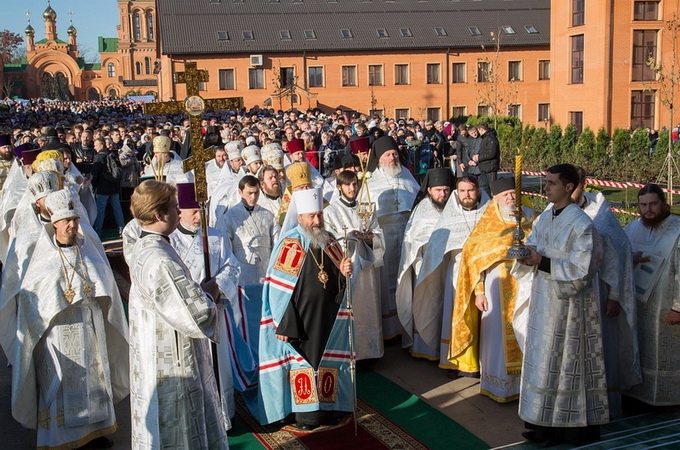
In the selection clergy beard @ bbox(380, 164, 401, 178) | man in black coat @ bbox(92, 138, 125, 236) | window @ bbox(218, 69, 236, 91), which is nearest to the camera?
clergy beard @ bbox(380, 164, 401, 178)

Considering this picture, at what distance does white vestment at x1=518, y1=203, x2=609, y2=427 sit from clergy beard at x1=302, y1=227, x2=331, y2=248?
5.15ft

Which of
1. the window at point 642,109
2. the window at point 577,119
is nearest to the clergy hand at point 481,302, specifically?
the window at point 642,109

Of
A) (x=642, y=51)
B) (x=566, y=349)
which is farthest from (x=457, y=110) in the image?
(x=566, y=349)

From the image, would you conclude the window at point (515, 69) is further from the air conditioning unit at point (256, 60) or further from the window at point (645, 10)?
the window at point (645, 10)

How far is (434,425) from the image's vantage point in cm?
627

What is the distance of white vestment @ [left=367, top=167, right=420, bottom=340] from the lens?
8555 millimetres

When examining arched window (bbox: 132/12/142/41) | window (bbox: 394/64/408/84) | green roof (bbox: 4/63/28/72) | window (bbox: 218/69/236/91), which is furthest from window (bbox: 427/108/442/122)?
green roof (bbox: 4/63/28/72)

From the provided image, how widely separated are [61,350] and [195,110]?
1.99 metres

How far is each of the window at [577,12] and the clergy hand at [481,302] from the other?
28492 millimetres

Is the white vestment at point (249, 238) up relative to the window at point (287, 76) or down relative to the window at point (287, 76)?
down

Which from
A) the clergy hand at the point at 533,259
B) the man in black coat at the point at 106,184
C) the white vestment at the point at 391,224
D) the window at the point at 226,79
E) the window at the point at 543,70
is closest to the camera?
the clergy hand at the point at 533,259

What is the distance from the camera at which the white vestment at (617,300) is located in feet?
19.6

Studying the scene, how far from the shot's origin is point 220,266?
6.22 meters

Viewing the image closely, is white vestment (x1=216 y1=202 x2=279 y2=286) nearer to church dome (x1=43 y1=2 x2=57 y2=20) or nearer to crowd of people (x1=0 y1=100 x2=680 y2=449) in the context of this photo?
crowd of people (x1=0 y1=100 x2=680 y2=449)
